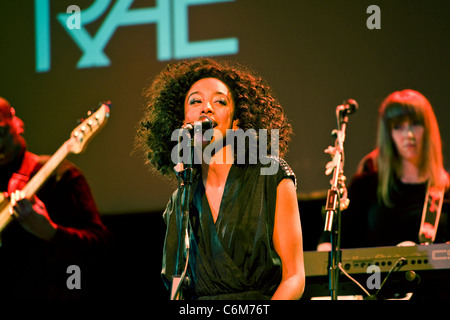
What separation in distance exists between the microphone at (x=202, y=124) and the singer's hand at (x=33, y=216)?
157cm

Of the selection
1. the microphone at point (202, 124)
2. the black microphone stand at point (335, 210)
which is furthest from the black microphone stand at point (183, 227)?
the black microphone stand at point (335, 210)

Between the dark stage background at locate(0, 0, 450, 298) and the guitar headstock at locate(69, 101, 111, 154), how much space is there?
64cm

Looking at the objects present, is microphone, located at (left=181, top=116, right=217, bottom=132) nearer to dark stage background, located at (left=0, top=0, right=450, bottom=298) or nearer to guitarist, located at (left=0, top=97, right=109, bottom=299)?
guitarist, located at (left=0, top=97, right=109, bottom=299)

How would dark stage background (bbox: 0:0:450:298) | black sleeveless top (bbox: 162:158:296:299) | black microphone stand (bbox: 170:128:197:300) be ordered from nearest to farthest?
1. black microphone stand (bbox: 170:128:197:300)
2. black sleeveless top (bbox: 162:158:296:299)
3. dark stage background (bbox: 0:0:450:298)

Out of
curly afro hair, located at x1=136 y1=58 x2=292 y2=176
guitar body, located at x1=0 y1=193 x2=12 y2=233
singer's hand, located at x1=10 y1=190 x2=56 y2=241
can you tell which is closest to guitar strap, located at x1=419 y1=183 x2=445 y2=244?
curly afro hair, located at x1=136 y1=58 x2=292 y2=176

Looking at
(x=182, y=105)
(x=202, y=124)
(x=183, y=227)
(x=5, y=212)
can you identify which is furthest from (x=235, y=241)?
(x=5, y=212)

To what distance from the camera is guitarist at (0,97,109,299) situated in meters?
3.69

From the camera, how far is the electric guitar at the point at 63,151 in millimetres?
3729

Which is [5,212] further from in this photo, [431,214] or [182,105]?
[431,214]

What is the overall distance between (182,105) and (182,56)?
1.40 meters

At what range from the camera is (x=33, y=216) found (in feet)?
11.8

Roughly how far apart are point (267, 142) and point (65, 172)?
5.61ft
